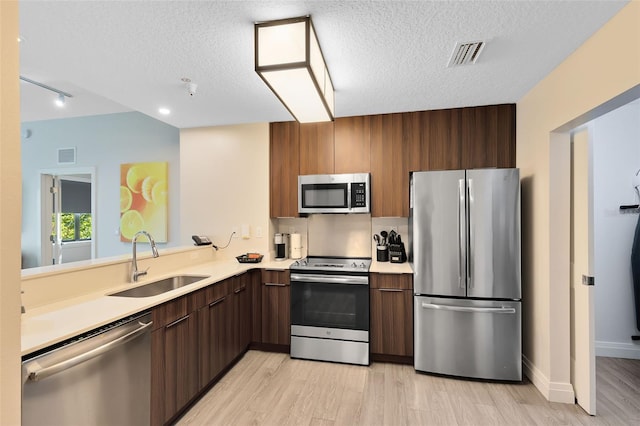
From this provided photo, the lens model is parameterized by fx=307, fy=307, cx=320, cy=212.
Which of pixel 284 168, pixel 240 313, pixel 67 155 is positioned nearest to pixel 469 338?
pixel 240 313

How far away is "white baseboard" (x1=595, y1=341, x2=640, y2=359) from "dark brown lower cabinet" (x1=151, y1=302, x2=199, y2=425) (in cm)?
385

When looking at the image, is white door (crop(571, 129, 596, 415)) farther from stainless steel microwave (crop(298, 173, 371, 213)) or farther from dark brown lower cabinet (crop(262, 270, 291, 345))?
dark brown lower cabinet (crop(262, 270, 291, 345))

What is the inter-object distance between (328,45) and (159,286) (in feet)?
7.73

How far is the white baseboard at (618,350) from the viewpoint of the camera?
3035 millimetres

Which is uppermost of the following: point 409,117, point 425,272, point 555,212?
point 409,117

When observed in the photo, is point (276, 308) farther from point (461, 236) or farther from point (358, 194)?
point (461, 236)

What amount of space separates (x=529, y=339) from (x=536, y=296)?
0.44m

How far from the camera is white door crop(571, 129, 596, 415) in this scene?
88.4 inches

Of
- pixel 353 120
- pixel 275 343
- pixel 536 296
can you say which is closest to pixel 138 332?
pixel 275 343

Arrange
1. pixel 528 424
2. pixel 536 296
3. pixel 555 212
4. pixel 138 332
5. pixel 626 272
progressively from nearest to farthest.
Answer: pixel 138 332, pixel 528 424, pixel 555 212, pixel 536 296, pixel 626 272

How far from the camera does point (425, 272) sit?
2805mm

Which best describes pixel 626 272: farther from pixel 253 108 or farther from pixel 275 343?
pixel 253 108

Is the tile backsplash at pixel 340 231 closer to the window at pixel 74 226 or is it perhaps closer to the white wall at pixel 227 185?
the white wall at pixel 227 185

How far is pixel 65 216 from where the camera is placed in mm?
5309
